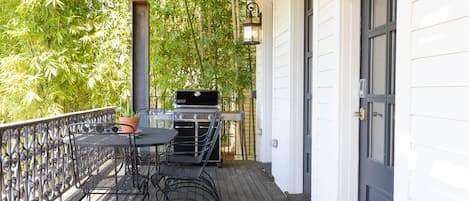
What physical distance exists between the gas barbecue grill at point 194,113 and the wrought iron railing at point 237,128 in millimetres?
856

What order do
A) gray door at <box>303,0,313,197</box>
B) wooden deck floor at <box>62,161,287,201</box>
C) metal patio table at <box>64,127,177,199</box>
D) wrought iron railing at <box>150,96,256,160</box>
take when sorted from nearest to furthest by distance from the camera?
metal patio table at <box>64,127,177,199</box>, gray door at <box>303,0,313,197</box>, wooden deck floor at <box>62,161,287,201</box>, wrought iron railing at <box>150,96,256,160</box>

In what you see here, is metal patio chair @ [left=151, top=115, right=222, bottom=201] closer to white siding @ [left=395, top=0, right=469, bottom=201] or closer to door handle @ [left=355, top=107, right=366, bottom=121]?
door handle @ [left=355, top=107, right=366, bottom=121]

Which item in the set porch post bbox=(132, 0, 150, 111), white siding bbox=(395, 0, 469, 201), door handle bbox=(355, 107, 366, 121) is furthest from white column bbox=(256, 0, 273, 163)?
white siding bbox=(395, 0, 469, 201)

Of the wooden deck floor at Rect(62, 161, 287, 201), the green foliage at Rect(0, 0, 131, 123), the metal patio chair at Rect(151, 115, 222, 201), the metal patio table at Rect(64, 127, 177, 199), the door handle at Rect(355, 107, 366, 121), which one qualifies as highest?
the green foliage at Rect(0, 0, 131, 123)

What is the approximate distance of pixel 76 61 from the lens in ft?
19.2

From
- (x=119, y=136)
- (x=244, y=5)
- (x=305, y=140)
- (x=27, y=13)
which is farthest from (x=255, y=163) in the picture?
(x=27, y=13)

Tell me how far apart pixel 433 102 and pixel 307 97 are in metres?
2.35

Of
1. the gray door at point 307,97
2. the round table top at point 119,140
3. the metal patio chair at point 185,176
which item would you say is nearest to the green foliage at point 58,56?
the metal patio chair at point 185,176

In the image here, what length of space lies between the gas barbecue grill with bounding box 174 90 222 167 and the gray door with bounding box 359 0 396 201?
9.79ft

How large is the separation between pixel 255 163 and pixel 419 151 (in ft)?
14.2

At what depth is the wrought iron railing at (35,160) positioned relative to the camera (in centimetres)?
262

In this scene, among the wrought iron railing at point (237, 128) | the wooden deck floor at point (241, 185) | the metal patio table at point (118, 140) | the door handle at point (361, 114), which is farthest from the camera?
the wrought iron railing at point (237, 128)

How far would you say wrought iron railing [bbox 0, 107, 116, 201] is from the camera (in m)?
2.62

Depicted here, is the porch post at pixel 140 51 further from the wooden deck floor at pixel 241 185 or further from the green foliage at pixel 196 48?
the wooden deck floor at pixel 241 185
